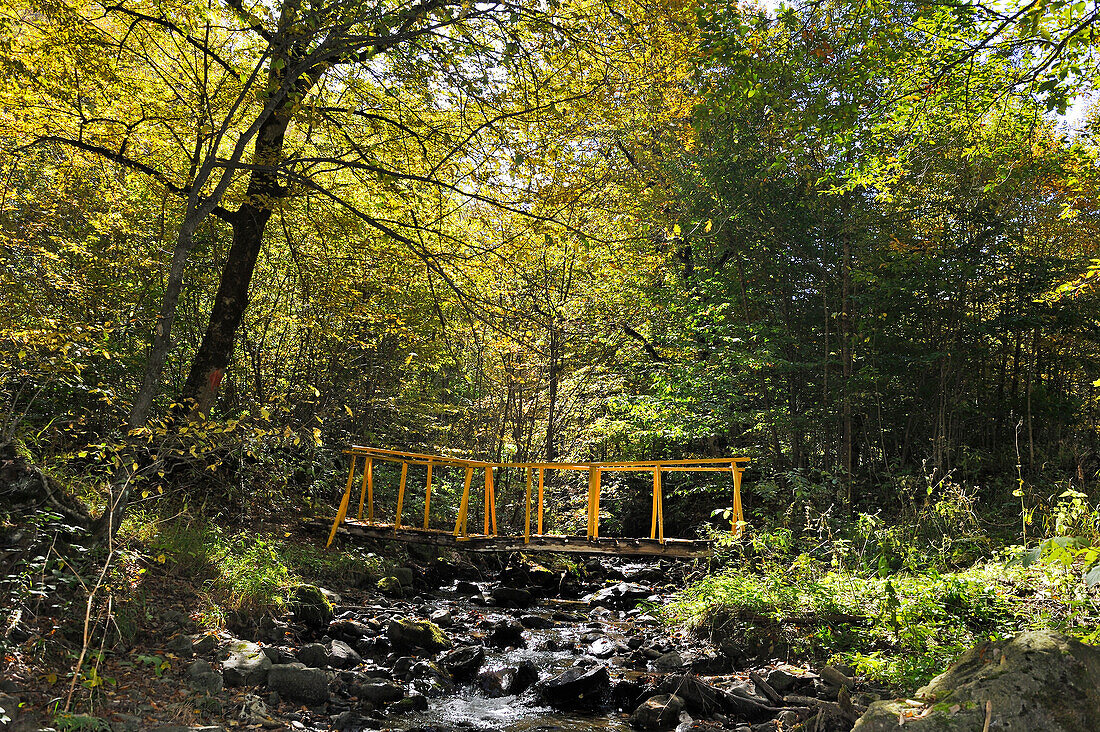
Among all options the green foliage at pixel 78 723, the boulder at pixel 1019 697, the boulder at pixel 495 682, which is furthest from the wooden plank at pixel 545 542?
the green foliage at pixel 78 723

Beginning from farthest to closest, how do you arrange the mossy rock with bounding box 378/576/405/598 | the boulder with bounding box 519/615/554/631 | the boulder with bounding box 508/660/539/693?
the mossy rock with bounding box 378/576/405/598
the boulder with bounding box 519/615/554/631
the boulder with bounding box 508/660/539/693

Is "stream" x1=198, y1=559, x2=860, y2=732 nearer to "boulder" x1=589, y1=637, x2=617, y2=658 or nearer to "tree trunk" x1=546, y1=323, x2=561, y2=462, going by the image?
"boulder" x1=589, y1=637, x2=617, y2=658

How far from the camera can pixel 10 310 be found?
5332mm

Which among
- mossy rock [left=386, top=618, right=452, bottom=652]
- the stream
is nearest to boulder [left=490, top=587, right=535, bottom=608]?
the stream

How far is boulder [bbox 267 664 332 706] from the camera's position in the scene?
4.78m

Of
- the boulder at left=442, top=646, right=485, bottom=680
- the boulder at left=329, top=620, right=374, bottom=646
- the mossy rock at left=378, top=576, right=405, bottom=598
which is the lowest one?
the boulder at left=442, top=646, right=485, bottom=680

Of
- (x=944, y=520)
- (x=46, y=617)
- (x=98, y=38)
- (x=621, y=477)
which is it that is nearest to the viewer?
(x=46, y=617)

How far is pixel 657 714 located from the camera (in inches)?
196

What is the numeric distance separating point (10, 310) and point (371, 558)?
209 inches

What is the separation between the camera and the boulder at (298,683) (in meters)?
4.78

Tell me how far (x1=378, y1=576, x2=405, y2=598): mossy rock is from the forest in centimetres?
10

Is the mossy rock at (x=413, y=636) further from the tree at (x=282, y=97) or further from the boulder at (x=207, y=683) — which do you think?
the tree at (x=282, y=97)

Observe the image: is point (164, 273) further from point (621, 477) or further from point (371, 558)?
point (621, 477)

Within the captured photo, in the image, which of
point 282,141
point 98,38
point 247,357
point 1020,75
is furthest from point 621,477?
point 98,38
